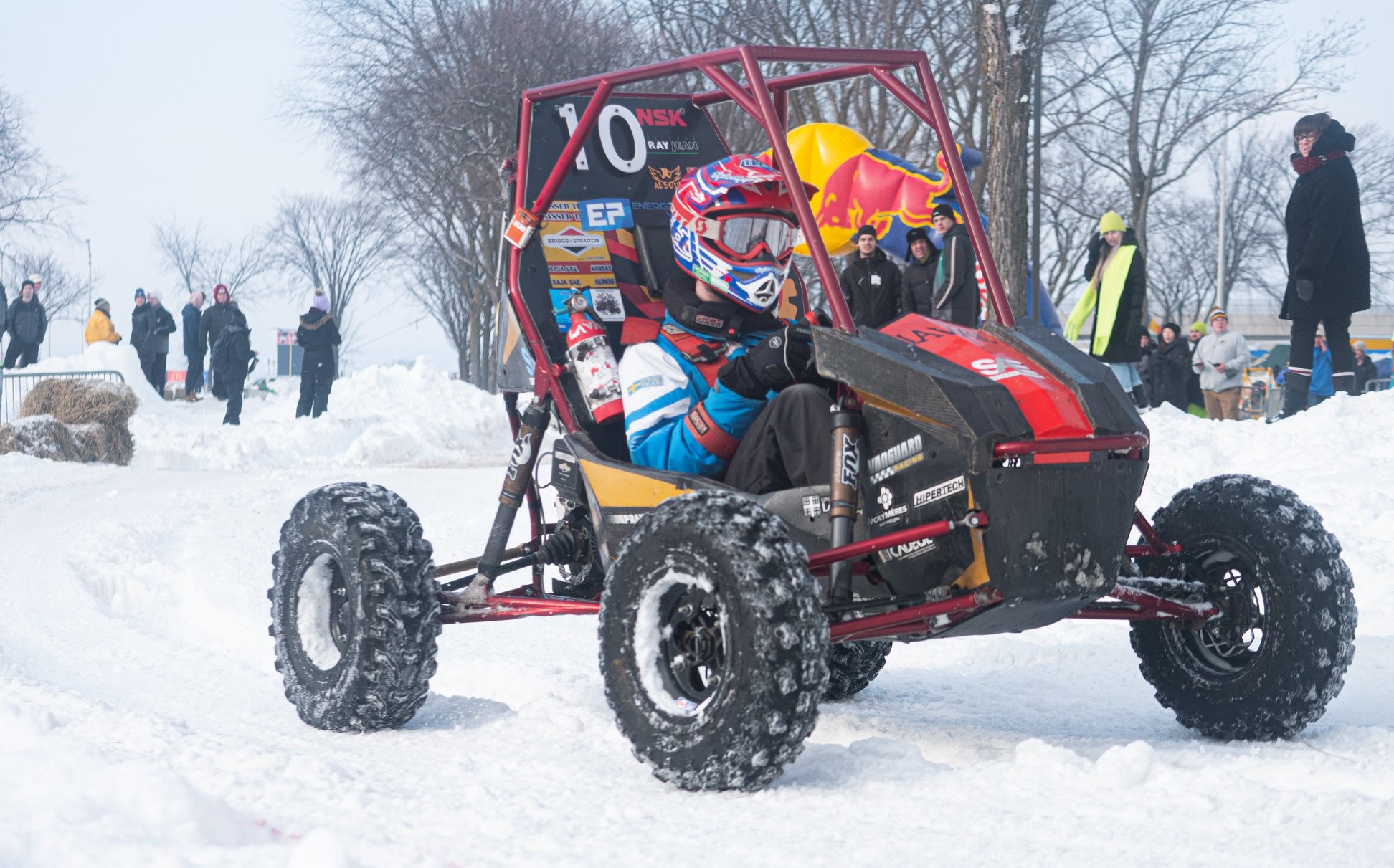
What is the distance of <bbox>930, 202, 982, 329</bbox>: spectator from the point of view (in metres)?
6.68

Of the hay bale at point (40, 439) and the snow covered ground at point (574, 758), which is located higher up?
the hay bale at point (40, 439)

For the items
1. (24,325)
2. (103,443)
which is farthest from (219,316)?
(103,443)

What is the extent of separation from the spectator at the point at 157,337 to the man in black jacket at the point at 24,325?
1.96m

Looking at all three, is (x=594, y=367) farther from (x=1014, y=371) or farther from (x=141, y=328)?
(x=141, y=328)

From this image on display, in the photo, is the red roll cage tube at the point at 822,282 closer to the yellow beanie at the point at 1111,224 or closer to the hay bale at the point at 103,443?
the yellow beanie at the point at 1111,224

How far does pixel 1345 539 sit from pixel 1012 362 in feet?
12.9

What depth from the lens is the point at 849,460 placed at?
3559 millimetres

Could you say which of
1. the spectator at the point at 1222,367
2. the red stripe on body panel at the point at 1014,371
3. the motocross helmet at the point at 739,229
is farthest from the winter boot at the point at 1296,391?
the red stripe on body panel at the point at 1014,371

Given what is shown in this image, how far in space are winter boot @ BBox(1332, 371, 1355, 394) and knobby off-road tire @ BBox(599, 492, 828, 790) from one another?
7081 mm

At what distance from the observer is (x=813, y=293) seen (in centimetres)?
2505

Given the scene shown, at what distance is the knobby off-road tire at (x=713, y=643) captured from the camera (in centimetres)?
315

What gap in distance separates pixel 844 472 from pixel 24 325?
19213mm

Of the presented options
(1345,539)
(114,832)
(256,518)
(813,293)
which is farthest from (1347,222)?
(813,293)

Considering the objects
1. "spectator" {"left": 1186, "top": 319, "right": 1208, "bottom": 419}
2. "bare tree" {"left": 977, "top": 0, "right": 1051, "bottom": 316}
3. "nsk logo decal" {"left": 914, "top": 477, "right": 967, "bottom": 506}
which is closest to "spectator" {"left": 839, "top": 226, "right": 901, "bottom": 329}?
"bare tree" {"left": 977, "top": 0, "right": 1051, "bottom": 316}
